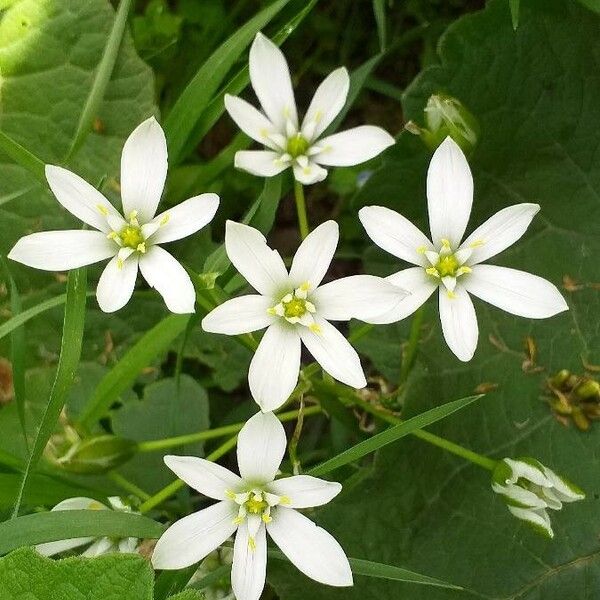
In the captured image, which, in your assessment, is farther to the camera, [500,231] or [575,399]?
[575,399]

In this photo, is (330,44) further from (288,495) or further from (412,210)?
(288,495)

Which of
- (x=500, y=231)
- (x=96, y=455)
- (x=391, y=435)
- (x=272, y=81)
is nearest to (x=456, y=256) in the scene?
(x=500, y=231)

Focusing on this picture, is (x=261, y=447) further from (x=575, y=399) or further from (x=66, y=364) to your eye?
(x=575, y=399)

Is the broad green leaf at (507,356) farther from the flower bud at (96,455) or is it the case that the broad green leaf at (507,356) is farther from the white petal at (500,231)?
the flower bud at (96,455)

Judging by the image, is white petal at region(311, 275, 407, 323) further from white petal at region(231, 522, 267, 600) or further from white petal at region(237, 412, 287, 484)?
white petal at region(231, 522, 267, 600)

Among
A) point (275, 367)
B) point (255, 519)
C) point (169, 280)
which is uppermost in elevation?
point (169, 280)

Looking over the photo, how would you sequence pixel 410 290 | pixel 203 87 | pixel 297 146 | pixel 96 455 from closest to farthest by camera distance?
pixel 410 290 < pixel 96 455 < pixel 297 146 < pixel 203 87

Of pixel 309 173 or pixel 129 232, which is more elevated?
pixel 309 173
